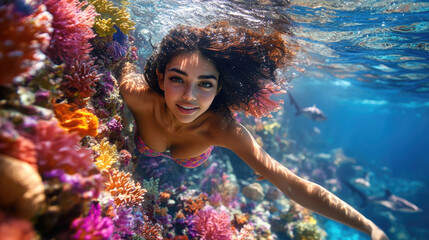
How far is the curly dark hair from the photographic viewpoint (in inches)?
116

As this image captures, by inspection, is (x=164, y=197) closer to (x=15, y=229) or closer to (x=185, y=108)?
(x=185, y=108)

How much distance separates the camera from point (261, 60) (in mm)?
3357

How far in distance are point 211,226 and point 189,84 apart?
143 inches

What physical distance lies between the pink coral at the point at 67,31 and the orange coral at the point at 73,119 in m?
0.43

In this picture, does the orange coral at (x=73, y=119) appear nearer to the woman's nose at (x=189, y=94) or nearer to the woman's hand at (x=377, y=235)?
the woman's nose at (x=189, y=94)

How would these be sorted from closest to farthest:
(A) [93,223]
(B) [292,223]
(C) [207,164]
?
(A) [93,223] < (B) [292,223] < (C) [207,164]

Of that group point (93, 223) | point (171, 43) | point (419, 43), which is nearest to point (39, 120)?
point (93, 223)

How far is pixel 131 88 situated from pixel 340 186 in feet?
72.6

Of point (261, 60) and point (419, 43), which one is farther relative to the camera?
point (419, 43)

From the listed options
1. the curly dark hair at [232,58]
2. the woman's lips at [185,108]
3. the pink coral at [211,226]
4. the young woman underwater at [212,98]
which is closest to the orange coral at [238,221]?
the pink coral at [211,226]

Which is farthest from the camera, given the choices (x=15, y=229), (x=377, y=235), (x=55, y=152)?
(x=377, y=235)

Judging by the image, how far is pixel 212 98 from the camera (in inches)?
115

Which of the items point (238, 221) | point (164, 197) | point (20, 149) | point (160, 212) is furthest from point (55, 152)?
point (238, 221)

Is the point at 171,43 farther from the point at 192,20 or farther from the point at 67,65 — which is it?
the point at 192,20
